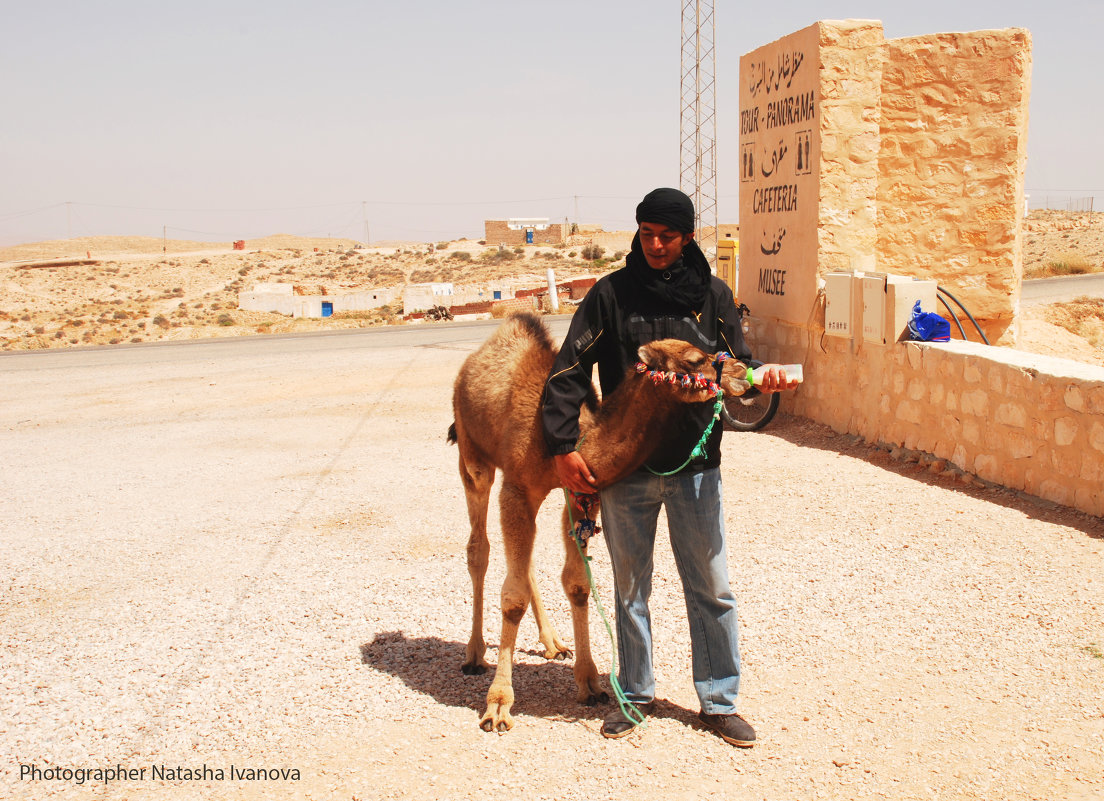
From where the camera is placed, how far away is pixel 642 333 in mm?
3598

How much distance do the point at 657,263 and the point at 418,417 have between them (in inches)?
341

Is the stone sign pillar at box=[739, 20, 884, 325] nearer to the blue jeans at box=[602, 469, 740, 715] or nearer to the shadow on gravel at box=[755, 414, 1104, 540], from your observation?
the shadow on gravel at box=[755, 414, 1104, 540]

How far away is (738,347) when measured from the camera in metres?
3.64

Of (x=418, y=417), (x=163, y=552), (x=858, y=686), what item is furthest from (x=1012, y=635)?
(x=418, y=417)

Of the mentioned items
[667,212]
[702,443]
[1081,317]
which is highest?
[667,212]

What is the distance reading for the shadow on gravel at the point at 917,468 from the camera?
20.8 feet

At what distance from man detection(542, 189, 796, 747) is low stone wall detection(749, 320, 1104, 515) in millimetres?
3980

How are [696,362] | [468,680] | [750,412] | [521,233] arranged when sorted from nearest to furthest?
1. [696,362]
2. [468,680]
3. [750,412]
4. [521,233]

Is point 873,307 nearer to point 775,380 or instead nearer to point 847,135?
point 847,135

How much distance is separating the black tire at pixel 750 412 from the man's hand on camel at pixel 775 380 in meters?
6.69

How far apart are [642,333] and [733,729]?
168cm

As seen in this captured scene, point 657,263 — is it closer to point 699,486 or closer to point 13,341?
point 699,486

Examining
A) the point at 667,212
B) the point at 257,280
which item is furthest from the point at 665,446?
the point at 257,280

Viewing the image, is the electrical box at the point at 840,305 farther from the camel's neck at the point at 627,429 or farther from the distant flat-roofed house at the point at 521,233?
the distant flat-roofed house at the point at 521,233
